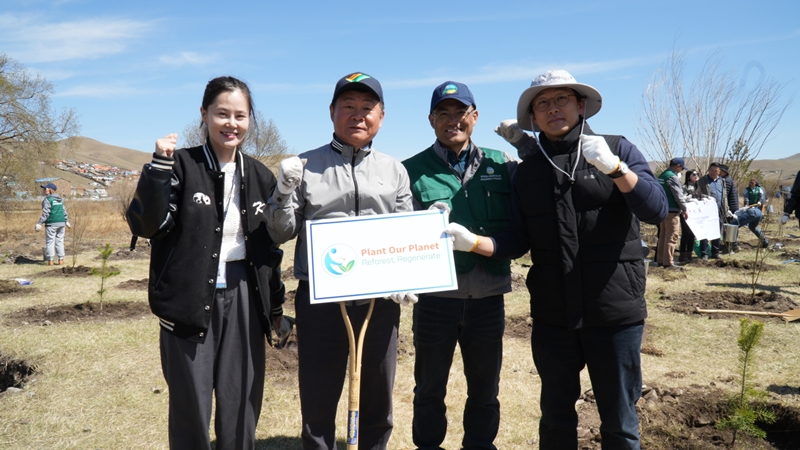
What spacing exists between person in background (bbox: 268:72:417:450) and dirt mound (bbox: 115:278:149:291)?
27.2 feet

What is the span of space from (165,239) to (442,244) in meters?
1.29

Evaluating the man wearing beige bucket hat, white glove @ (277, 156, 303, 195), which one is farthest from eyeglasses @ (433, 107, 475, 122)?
white glove @ (277, 156, 303, 195)

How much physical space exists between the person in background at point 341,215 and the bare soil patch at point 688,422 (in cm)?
175

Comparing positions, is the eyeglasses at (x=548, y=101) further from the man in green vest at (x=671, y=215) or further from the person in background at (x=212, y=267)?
the man in green vest at (x=671, y=215)

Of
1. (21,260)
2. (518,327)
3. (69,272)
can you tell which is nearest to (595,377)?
(518,327)

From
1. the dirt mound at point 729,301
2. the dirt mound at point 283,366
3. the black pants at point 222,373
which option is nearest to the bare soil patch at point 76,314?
the dirt mound at point 283,366

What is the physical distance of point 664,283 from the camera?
9.78 meters

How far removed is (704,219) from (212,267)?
11599 millimetres

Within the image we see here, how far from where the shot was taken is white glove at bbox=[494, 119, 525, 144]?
10.2ft

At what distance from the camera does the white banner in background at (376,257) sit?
2428 mm

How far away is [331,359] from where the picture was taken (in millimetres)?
2771

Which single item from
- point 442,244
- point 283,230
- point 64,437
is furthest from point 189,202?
point 64,437

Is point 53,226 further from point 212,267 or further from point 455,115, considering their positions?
point 455,115

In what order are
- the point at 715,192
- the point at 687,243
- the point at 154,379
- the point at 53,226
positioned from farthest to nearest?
the point at 53,226, the point at 715,192, the point at 687,243, the point at 154,379
